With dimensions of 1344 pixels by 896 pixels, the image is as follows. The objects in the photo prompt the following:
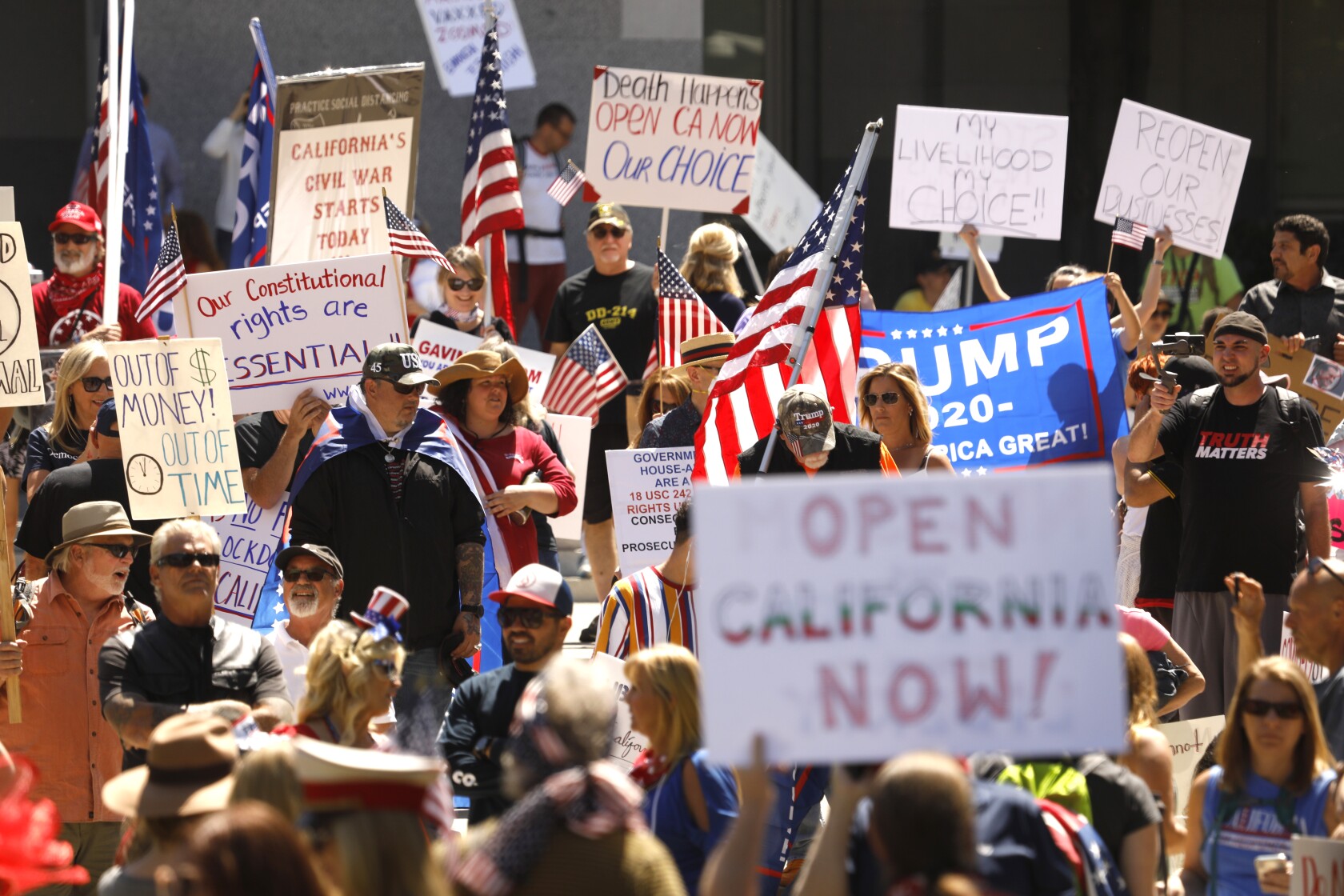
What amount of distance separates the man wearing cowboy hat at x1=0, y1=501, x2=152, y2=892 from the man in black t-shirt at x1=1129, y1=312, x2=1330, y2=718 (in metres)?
4.05

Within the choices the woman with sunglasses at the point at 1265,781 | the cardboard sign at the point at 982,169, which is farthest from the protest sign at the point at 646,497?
the woman with sunglasses at the point at 1265,781

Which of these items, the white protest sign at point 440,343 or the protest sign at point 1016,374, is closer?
the protest sign at point 1016,374

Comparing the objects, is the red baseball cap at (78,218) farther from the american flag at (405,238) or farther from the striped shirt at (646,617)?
the striped shirt at (646,617)

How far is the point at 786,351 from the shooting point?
23.3 ft

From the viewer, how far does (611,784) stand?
346 cm

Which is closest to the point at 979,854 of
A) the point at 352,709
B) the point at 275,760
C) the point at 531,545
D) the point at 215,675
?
the point at 275,760

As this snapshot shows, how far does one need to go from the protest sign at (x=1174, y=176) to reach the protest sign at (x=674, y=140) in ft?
7.25

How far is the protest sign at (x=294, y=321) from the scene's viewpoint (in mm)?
7684

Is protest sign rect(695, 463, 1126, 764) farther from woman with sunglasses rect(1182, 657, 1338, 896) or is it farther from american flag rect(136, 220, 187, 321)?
american flag rect(136, 220, 187, 321)

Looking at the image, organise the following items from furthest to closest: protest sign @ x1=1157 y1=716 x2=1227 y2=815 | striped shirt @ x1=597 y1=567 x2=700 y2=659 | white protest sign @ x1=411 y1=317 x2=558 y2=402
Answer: white protest sign @ x1=411 y1=317 x2=558 y2=402, striped shirt @ x1=597 y1=567 x2=700 y2=659, protest sign @ x1=1157 y1=716 x2=1227 y2=815

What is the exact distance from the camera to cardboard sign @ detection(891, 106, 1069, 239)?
10.1 m

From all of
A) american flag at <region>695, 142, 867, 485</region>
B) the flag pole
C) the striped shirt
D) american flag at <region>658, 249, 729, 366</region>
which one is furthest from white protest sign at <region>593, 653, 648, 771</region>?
american flag at <region>658, 249, 729, 366</region>

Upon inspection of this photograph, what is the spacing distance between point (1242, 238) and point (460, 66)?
619 centimetres

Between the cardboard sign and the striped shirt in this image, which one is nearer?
the striped shirt
